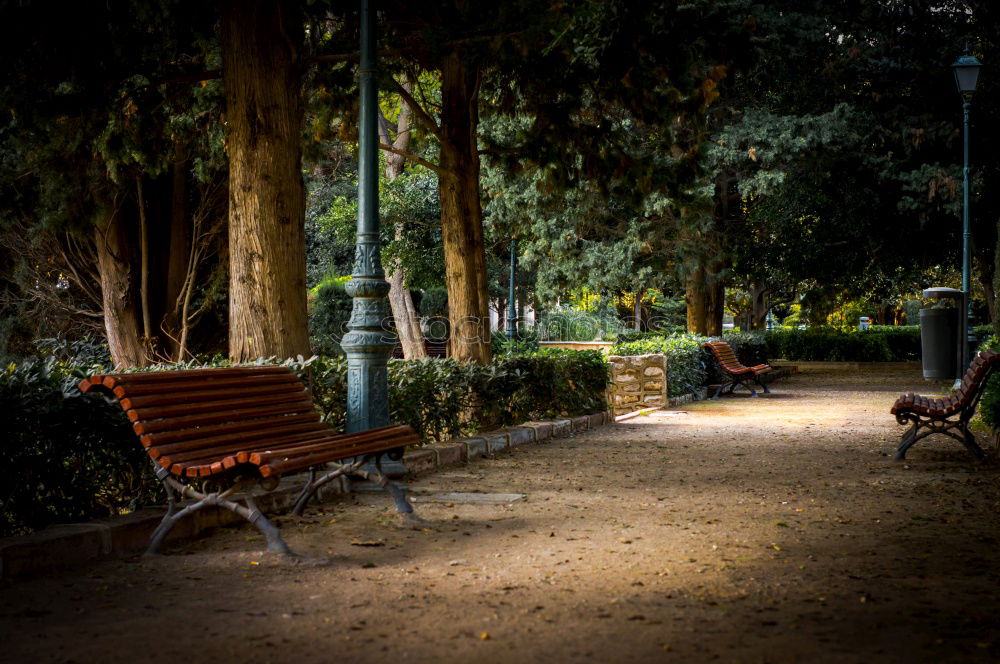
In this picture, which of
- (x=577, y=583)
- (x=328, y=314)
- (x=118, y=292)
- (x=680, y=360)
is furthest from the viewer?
(x=328, y=314)

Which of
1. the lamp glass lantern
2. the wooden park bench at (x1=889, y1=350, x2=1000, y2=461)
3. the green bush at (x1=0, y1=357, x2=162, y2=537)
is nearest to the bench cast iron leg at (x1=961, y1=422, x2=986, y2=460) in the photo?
the wooden park bench at (x1=889, y1=350, x2=1000, y2=461)

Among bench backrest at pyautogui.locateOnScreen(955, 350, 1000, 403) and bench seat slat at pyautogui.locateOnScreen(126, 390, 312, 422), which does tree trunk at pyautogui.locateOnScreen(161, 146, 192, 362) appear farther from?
bench backrest at pyautogui.locateOnScreen(955, 350, 1000, 403)

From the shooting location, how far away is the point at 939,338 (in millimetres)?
22406

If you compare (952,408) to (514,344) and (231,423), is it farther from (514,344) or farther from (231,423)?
(514,344)

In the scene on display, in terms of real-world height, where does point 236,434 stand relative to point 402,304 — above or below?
below

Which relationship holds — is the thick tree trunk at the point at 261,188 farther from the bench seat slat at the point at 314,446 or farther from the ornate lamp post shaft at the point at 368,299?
the bench seat slat at the point at 314,446

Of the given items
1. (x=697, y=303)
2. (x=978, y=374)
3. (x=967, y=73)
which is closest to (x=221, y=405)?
(x=978, y=374)

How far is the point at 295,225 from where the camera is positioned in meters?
8.64

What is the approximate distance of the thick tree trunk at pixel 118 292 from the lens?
1461 cm

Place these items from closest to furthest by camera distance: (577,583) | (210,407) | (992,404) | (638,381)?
(577,583) → (210,407) → (992,404) → (638,381)

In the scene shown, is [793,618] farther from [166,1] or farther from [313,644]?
[166,1]

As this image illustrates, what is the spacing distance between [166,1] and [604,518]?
7.14m

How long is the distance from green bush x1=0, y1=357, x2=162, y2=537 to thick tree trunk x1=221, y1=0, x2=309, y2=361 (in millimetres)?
2455

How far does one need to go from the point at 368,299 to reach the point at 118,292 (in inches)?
332
